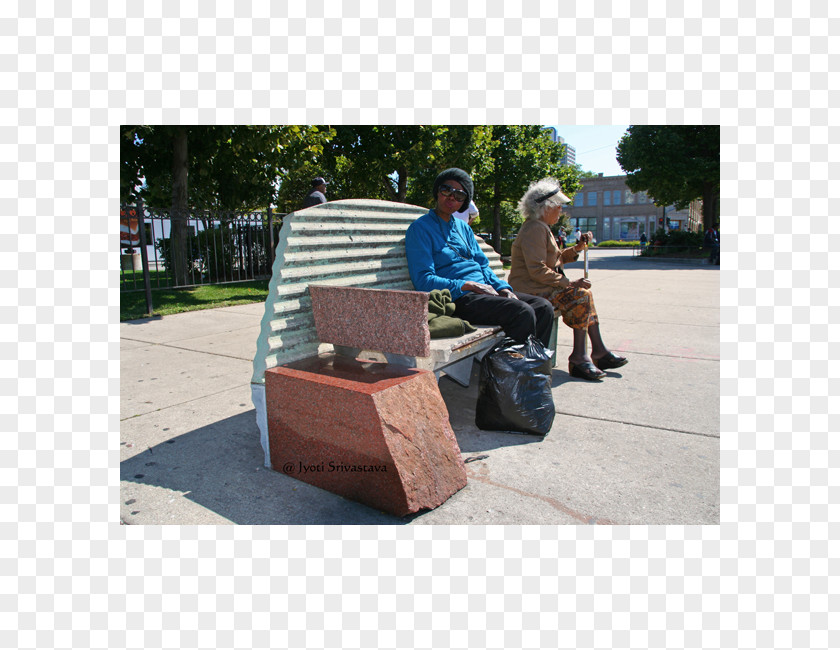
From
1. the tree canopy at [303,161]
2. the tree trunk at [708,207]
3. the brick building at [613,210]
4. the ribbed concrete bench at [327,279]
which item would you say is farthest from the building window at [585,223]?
the ribbed concrete bench at [327,279]

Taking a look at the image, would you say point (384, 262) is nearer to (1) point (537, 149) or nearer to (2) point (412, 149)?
(2) point (412, 149)

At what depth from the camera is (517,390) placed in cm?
347

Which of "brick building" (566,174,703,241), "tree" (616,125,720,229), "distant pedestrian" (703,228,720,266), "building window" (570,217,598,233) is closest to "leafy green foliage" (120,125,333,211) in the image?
"distant pedestrian" (703,228,720,266)

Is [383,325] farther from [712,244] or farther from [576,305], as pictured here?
[712,244]

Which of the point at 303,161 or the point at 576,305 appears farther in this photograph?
the point at 303,161

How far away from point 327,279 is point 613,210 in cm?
7986

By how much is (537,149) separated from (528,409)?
23029 millimetres

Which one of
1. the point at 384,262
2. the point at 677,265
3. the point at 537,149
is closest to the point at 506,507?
the point at 384,262

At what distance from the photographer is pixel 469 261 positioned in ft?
14.1

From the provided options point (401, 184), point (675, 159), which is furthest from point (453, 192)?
point (675, 159)

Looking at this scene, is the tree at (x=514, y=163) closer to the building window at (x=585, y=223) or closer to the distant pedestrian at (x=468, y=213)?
the distant pedestrian at (x=468, y=213)

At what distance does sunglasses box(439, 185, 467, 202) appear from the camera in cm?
405

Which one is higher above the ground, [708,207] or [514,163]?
[514,163]

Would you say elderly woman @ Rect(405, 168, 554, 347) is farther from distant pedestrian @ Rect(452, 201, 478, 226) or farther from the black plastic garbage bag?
the black plastic garbage bag
